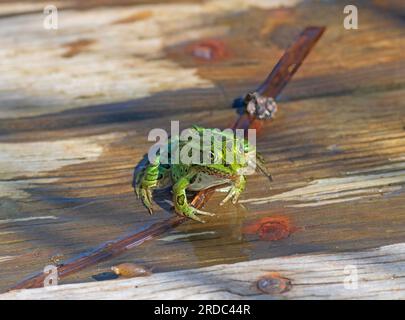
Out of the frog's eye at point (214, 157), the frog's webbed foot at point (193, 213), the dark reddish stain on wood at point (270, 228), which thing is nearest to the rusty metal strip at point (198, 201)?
the frog's webbed foot at point (193, 213)

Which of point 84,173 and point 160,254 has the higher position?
point 84,173

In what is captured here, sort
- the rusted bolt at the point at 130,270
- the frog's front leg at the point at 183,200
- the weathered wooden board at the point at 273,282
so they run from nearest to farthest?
the weathered wooden board at the point at 273,282 < the rusted bolt at the point at 130,270 < the frog's front leg at the point at 183,200

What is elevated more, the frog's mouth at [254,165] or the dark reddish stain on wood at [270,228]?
the frog's mouth at [254,165]

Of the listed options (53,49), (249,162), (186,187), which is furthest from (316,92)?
(53,49)

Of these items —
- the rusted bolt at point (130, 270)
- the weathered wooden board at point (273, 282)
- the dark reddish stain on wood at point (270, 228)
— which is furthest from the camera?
the dark reddish stain on wood at point (270, 228)

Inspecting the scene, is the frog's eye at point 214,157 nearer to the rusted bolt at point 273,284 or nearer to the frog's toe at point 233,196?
the frog's toe at point 233,196
